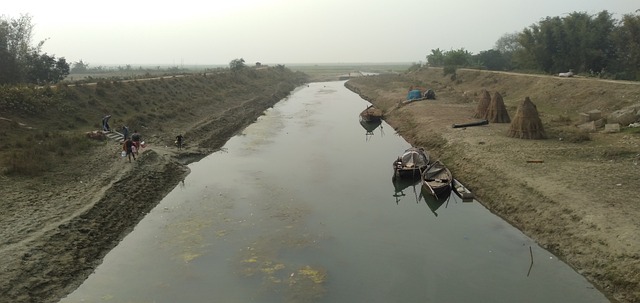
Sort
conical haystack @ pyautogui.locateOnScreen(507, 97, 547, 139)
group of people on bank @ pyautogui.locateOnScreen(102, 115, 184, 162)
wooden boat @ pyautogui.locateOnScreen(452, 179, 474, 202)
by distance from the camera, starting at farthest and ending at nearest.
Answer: conical haystack @ pyautogui.locateOnScreen(507, 97, 547, 139) < group of people on bank @ pyautogui.locateOnScreen(102, 115, 184, 162) < wooden boat @ pyautogui.locateOnScreen(452, 179, 474, 202)

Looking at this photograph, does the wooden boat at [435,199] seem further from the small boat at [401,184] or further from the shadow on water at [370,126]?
the shadow on water at [370,126]

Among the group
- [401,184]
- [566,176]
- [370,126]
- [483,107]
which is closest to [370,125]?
[370,126]

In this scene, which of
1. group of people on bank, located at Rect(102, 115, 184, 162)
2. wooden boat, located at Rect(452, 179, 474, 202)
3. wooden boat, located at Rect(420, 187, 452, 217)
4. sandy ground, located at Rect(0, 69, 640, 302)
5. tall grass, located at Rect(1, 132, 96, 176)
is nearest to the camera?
sandy ground, located at Rect(0, 69, 640, 302)

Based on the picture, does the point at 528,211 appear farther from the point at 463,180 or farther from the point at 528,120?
the point at 528,120

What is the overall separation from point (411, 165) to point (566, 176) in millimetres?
7728

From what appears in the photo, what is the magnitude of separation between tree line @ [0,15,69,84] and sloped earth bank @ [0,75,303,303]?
67.6 feet

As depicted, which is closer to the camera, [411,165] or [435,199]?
[435,199]

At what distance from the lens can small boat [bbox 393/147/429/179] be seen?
23578 millimetres

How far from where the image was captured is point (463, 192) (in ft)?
68.3

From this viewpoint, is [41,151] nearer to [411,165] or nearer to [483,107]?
[411,165]

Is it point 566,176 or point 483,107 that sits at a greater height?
point 483,107

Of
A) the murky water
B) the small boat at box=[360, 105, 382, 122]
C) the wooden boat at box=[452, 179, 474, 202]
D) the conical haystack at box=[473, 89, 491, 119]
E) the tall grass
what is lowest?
the murky water

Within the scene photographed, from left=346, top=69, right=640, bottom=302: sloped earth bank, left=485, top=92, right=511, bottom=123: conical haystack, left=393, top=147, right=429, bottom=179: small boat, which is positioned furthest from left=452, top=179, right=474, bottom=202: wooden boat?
left=485, top=92, right=511, bottom=123: conical haystack

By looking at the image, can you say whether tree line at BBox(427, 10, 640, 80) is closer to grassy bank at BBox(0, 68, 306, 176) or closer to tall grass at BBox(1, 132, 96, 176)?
grassy bank at BBox(0, 68, 306, 176)
